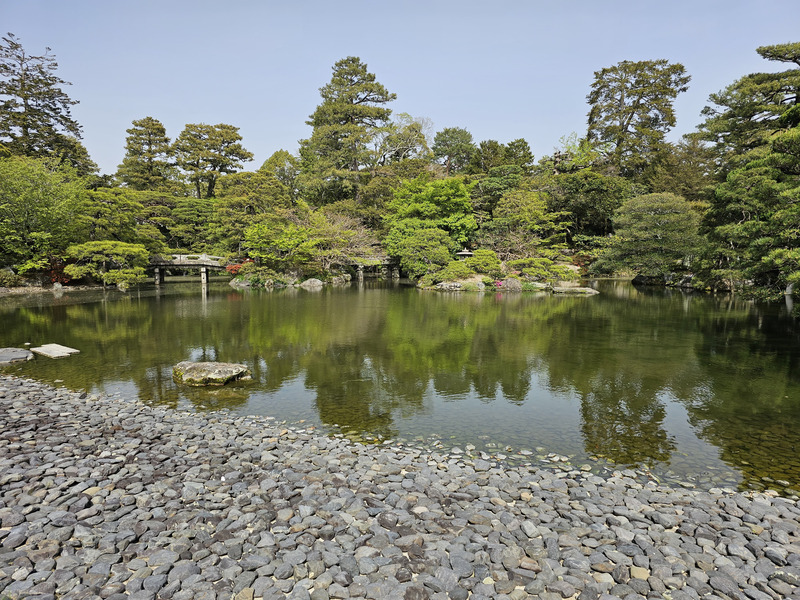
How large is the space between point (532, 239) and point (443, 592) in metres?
29.7

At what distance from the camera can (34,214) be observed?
23.0 metres

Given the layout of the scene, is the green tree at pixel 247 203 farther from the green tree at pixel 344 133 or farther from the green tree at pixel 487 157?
the green tree at pixel 487 157

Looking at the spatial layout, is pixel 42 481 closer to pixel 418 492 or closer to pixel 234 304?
pixel 418 492

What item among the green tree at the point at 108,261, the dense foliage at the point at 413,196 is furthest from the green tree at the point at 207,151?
the green tree at the point at 108,261

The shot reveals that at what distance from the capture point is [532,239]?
1197 inches

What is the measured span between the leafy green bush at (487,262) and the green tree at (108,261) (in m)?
20.9

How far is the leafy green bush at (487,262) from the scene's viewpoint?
1133 inches

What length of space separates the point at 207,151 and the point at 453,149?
26581 millimetres

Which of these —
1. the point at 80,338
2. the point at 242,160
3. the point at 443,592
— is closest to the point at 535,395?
the point at 443,592

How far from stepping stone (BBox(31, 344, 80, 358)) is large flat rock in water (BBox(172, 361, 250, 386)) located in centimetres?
385

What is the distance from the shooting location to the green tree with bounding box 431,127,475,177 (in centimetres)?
4947

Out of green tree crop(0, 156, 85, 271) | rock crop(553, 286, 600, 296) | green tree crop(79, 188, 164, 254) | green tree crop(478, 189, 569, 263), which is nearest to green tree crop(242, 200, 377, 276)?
green tree crop(79, 188, 164, 254)

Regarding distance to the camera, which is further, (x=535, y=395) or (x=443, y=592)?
(x=535, y=395)

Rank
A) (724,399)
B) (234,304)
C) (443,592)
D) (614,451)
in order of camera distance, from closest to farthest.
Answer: (443,592)
(614,451)
(724,399)
(234,304)
